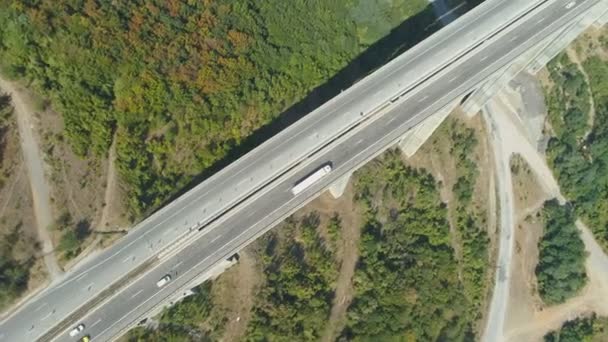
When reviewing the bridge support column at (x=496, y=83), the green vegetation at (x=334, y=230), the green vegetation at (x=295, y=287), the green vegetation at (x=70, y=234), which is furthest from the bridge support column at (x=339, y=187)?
the green vegetation at (x=70, y=234)

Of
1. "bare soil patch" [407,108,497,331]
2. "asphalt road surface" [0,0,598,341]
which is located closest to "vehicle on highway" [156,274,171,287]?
"asphalt road surface" [0,0,598,341]

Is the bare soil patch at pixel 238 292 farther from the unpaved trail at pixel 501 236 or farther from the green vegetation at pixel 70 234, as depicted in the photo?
the unpaved trail at pixel 501 236

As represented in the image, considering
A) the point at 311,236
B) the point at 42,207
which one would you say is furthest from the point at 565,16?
the point at 42,207

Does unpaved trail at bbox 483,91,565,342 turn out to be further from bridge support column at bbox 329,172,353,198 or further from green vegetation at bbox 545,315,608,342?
bridge support column at bbox 329,172,353,198

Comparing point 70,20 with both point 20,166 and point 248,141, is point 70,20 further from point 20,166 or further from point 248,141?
point 248,141

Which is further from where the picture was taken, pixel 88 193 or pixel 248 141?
pixel 248 141

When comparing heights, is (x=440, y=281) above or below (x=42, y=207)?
below
